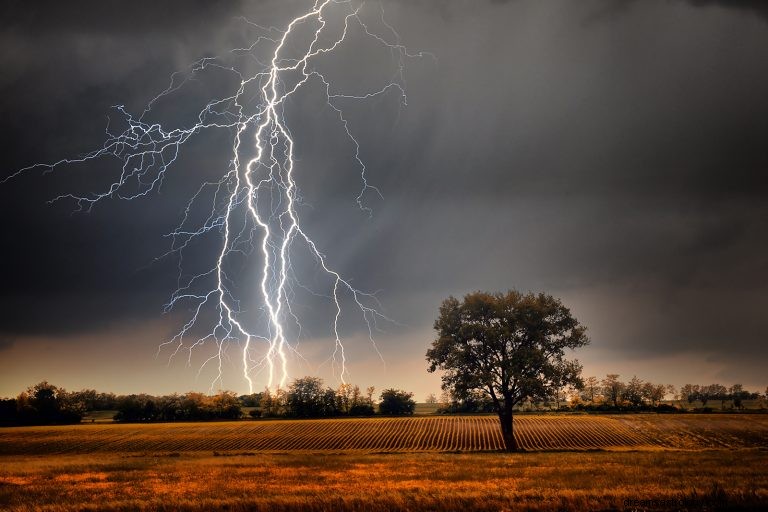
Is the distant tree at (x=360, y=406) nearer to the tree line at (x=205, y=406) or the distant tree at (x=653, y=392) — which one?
the tree line at (x=205, y=406)

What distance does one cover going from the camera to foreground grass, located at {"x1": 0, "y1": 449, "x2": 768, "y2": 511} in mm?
11656

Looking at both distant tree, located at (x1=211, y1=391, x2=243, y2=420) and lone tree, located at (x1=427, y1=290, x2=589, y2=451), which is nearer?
lone tree, located at (x1=427, y1=290, x2=589, y2=451)

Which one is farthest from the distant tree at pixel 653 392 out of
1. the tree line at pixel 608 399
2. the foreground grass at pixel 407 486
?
the foreground grass at pixel 407 486

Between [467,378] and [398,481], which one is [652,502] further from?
[467,378]

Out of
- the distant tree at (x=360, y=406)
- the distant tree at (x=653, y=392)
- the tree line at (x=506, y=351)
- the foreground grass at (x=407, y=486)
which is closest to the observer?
the foreground grass at (x=407, y=486)

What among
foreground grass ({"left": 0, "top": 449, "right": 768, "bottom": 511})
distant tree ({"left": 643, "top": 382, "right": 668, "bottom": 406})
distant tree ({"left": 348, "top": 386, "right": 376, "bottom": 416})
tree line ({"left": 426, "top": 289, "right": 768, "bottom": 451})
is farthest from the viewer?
distant tree ({"left": 643, "top": 382, "right": 668, "bottom": 406})

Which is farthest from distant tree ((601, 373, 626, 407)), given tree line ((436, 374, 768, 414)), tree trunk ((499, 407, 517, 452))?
tree trunk ((499, 407, 517, 452))

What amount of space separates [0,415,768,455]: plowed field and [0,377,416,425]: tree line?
1508 centimetres

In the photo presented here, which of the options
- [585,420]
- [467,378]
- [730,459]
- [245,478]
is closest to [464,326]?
[467,378]

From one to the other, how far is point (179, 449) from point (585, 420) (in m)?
40.2

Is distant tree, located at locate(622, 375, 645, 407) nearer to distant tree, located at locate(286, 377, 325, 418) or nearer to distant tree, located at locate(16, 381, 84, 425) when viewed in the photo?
distant tree, located at locate(286, 377, 325, 418)

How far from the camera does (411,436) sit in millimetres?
46844

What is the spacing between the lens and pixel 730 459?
20641 millimetres

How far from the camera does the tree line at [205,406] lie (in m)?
75.9
